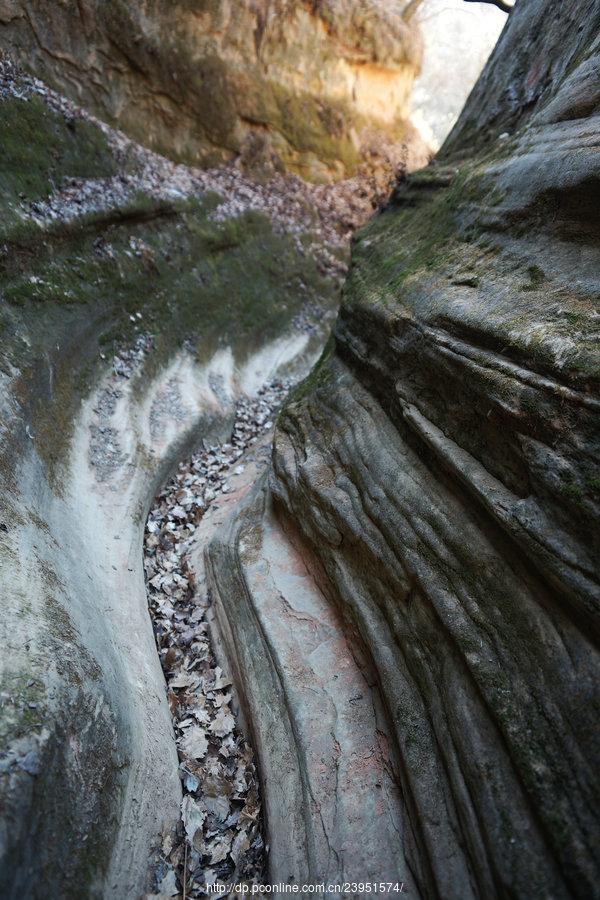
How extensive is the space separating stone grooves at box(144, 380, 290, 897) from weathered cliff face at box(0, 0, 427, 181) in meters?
7.46

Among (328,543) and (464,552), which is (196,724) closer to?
(328,543)

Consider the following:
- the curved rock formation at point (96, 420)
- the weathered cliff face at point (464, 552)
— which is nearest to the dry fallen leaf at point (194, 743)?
the curved rock formation at point (96, 420)

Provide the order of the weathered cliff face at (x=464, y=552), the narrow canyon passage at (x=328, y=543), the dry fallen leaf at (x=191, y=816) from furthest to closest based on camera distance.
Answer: the dry fallen leaf at (x=191, y=816) → the narrow canyon passage at (x=328, y=543) → the weathered cliff face at (x=464, y=552)

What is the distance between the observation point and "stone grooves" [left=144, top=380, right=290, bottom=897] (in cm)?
298

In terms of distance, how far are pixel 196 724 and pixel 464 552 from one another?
235cm

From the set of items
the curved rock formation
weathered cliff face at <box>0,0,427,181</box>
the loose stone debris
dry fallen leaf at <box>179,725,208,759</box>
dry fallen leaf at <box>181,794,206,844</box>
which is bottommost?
dry fallen leaf at <box>181,794,206,844</box>

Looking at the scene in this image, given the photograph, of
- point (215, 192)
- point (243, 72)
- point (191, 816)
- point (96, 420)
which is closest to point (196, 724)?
point (191, 816)

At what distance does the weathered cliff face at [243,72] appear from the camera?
8562 mm

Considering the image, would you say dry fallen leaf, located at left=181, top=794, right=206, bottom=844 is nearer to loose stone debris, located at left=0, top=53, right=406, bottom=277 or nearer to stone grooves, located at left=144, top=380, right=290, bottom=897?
stone grooves, located at left=144, top=380, right=290, bottom=897

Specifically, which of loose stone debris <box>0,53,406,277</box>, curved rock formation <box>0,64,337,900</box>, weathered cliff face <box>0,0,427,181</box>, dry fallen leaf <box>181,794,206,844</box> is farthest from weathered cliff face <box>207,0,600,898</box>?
weathered cliff face <box>0,0,427,181</box>

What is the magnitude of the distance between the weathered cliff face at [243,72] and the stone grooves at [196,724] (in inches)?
294

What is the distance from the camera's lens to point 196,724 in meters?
3.68

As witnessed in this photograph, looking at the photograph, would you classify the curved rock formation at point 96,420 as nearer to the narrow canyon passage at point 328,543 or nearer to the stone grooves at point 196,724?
the narrow canyon passage at point 328,543

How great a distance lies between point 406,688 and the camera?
9.94 ft
